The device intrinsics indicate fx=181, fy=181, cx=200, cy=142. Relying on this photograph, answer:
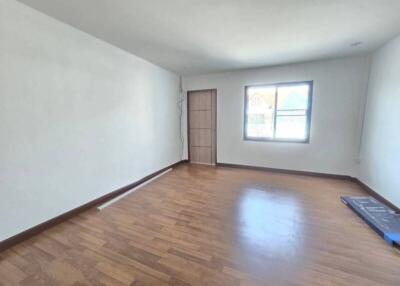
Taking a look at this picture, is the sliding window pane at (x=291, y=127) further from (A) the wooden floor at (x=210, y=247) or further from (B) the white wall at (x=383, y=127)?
(A) the wooden floor at (x=210, y=247)

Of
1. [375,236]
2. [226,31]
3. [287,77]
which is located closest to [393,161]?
[375,236]

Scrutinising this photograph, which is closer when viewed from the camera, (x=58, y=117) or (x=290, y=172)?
(x=58, y=117)

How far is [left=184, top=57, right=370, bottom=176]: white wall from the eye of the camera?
12.2 ft

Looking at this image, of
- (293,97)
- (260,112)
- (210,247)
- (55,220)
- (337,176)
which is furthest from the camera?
(260,112)

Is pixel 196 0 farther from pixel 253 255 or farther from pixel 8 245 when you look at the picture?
pixel 8 245

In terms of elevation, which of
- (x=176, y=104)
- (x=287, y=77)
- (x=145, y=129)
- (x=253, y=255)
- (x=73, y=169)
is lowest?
(x=253, y=255)

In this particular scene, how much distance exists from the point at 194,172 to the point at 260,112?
2236mm

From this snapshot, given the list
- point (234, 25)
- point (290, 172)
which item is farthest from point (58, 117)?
point (290, 172)

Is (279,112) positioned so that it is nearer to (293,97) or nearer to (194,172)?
(293,97)

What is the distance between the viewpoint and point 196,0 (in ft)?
6.07

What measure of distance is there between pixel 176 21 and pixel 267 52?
188cm

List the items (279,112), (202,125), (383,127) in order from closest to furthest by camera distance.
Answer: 1. (383,127)
2. (279,112)
3. (202,125)

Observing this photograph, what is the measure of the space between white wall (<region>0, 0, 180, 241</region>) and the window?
2.73 metres

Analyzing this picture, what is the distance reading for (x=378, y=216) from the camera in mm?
2344
